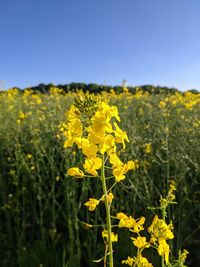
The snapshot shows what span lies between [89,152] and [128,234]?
183cm

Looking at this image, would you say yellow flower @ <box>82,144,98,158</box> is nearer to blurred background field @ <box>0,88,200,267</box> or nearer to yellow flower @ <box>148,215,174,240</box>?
yellow flower @ <box>148,215,174,240</box>

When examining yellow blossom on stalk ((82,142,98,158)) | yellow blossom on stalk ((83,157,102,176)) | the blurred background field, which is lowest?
the blurred background field

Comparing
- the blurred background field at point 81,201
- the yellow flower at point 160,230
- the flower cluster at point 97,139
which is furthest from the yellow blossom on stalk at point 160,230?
the blurred background field at point 81,201

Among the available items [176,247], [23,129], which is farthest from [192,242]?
[23,129]

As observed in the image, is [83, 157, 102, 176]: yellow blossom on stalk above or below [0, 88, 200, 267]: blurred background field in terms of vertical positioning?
above

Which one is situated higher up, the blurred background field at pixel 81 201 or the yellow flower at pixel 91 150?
the yellow flower at pixel 91 150

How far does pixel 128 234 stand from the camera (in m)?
2.75

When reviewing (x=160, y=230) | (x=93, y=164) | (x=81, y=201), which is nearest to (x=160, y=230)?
(x=160, y=230)

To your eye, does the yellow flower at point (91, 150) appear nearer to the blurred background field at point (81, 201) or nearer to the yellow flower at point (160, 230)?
the yellow flower at point (160, 230)

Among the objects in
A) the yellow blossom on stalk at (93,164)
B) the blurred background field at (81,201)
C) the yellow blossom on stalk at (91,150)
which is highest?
the yellow blossom on stalk at (91,150)

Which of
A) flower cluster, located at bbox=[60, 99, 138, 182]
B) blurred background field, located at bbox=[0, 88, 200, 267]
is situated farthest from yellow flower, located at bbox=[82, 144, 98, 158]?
blurred background field, located at bbox=[0, 88, 200, 267]

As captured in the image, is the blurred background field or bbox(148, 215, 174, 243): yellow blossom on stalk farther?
the blurred background field

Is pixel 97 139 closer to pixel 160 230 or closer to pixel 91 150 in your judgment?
pixel 91 150

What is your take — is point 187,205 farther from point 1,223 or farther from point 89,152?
point 89,152
